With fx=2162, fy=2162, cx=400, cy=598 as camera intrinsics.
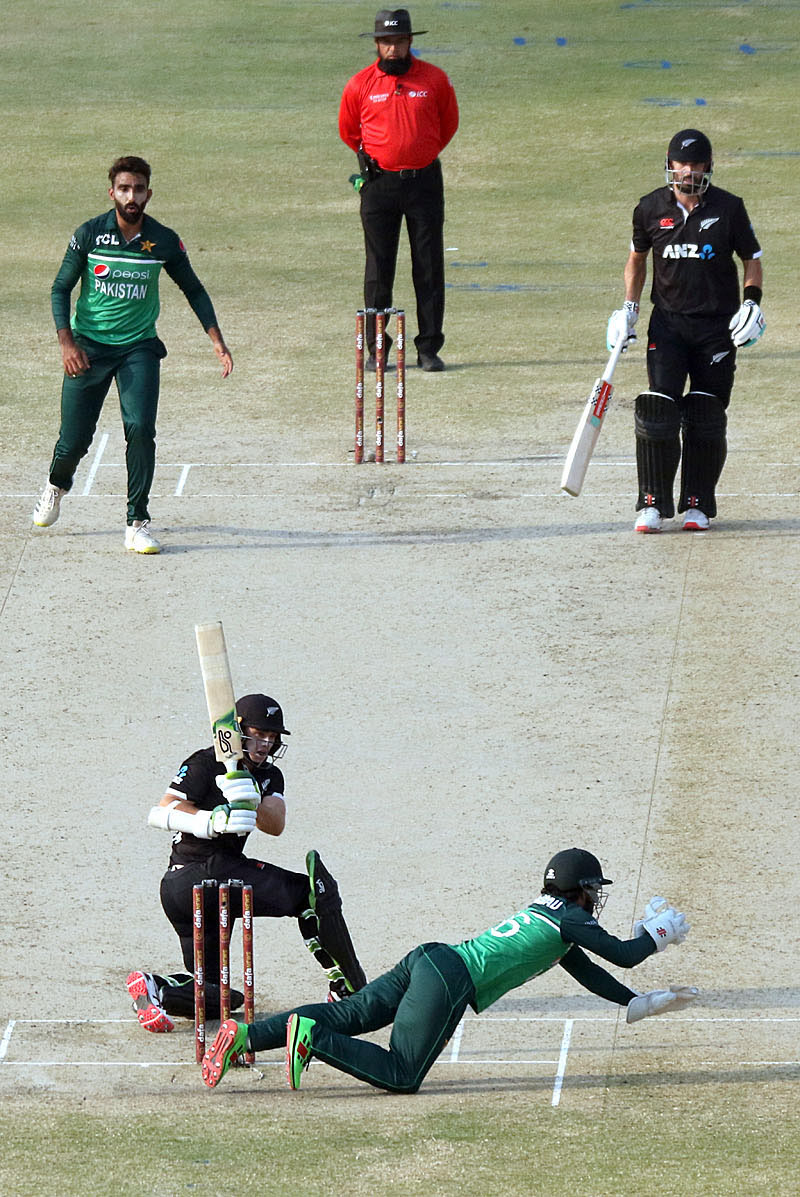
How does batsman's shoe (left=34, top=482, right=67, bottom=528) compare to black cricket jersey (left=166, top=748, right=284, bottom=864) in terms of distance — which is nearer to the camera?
black cricket jersey (left=166, top=748, right=284, bottom=864)

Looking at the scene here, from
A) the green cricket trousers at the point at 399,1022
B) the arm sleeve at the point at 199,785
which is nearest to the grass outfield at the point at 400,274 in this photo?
the green cricket trousers at the point at 399,1022

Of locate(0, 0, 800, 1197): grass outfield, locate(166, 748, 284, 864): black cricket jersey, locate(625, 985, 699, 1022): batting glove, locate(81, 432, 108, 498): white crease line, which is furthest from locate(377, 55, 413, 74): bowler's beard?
locate(625, 985, 699, 1022): batting glove

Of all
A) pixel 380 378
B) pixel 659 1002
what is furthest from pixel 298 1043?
pixel 380 378

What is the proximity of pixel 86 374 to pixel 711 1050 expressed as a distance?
615 cm

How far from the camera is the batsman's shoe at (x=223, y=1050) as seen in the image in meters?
7.20

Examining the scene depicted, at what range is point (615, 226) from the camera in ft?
63.5

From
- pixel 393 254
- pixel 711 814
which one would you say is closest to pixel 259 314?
pixel 393 254

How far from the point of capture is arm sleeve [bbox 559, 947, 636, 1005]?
24.9 feet

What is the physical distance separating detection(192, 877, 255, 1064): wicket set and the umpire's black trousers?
8.29m

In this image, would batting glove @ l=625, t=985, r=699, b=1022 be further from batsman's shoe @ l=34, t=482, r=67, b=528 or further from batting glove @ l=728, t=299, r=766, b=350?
batsman's shoe @ l=34, t=482, r=67, b=528

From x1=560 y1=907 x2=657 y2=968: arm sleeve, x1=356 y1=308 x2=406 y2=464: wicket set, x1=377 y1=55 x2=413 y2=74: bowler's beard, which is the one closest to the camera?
x1=560 y1=907 x2=657 y2=968: arm sleeve

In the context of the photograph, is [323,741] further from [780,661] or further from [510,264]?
[510,264]

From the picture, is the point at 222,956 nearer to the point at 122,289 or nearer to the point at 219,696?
the point at 219,696

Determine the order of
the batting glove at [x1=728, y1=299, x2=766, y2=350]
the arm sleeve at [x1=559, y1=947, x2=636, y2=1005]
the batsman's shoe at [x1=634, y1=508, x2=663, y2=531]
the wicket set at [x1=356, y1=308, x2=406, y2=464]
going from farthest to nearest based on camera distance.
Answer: the wicket set at [x1=356, y1=308, x2=406, y2=464]
the batsman's shoe at [x1=634, y1=508, x2=663, y2=531]
the batting glove at [x1=728, y1=299, x2=766, y2=350]
the arm sleeve at [x1=559, y1=947, x2=636, y2=1005]
